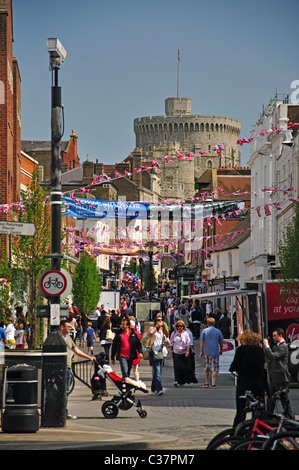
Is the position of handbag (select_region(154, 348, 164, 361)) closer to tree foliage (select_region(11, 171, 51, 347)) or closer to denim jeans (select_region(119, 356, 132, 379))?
denim jeans (select_region(119, 356, 132, 379))

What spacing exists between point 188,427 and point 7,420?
286 centimetres

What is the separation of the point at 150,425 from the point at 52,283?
2765mm

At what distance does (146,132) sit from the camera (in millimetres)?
190500

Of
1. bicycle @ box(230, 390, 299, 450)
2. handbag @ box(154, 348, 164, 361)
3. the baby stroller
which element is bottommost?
the baby stroller

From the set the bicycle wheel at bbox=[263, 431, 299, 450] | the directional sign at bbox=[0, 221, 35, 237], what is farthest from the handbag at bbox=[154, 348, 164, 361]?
the bicycle wheel at bbox=[263, 431, 299, 450]

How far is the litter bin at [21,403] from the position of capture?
42.3ft

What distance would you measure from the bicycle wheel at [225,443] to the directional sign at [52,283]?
236 inches

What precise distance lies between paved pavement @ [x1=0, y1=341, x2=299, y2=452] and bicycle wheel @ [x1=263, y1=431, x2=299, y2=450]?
3684mm

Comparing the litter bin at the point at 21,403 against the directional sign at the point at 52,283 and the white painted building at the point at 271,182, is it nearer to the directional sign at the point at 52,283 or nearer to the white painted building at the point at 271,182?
the directional sign at the point at 52,283

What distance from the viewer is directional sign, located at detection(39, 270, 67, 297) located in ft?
46.4

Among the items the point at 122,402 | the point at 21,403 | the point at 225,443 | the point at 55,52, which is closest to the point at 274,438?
the point at 225,443

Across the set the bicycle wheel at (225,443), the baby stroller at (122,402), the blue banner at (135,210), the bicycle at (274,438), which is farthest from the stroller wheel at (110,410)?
the blue banner at (135,210)

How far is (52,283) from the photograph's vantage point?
1418 centimetres
